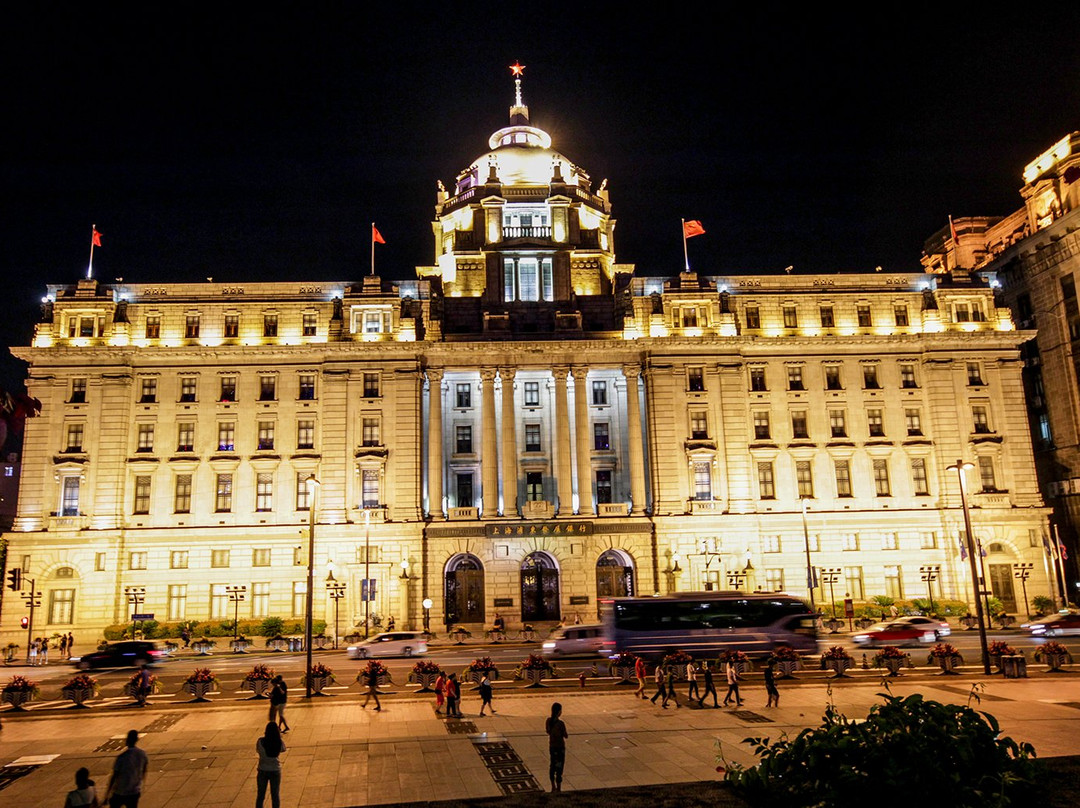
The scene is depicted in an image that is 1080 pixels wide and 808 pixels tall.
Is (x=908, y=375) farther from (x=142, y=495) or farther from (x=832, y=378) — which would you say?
(x=142, y=495)

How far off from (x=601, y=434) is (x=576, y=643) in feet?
83.1

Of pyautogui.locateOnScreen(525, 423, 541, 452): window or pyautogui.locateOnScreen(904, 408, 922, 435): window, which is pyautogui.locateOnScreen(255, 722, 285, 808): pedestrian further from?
pyautogui.locateOnScreen(904, 408, 922, 435): window

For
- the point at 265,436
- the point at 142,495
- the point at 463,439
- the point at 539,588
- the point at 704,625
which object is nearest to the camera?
the point at 704,625

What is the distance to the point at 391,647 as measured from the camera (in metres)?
48.8

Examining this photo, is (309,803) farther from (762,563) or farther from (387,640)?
(762,563)

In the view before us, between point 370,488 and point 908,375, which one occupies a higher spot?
point 908,375

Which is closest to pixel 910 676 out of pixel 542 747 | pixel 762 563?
pixel 542 747

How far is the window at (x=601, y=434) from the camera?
6762 centimetres

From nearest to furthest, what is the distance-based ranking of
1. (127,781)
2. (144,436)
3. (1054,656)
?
(127,781)
(1054,656)
(144,436)

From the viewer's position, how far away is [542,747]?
79.5 feet

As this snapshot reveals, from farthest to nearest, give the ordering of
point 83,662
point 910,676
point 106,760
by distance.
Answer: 1. point 83,662
2. point 910,676
3. point 106,760

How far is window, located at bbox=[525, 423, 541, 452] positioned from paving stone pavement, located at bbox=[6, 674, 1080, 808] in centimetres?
3347

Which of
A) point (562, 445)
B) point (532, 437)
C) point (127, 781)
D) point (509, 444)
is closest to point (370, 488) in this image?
point (509, 444)

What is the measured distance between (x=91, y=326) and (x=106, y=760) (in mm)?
49447
